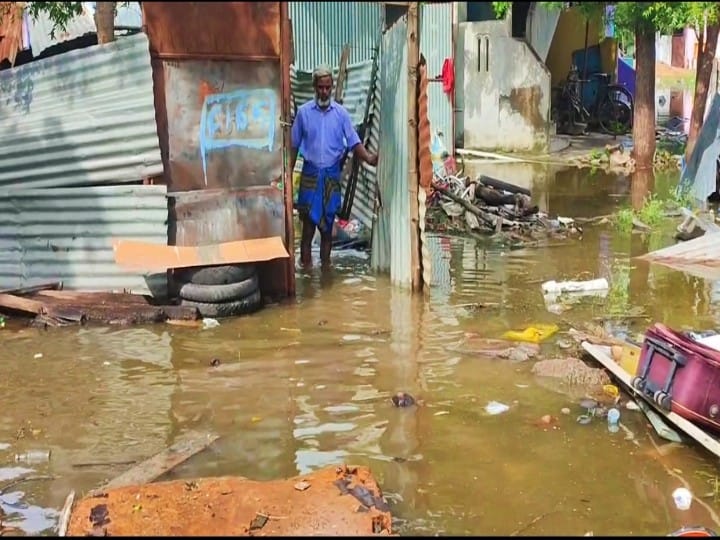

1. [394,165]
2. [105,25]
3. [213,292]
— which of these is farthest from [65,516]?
[394,165]

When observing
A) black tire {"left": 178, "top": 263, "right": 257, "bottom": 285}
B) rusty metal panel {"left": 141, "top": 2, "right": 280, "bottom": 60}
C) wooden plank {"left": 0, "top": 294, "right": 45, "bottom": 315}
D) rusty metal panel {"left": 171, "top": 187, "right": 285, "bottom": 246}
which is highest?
rusty metal panel {"left": 141, "top": 2, "right": 280, "bottom": 60}

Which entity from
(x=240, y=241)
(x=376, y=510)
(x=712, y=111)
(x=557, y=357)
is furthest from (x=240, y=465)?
(x=712, y=111)

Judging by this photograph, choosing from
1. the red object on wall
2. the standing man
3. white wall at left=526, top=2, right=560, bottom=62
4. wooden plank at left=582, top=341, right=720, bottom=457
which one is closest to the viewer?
wooden plank at left=582, top=341, right=720, bottom=457

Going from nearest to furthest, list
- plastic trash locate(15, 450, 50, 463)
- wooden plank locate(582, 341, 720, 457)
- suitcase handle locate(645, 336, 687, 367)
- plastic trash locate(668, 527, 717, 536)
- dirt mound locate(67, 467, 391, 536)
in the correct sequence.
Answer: plastic trash locate(668, 527, 717, 536)
dirt mound locate(67, 467, 391, 536)
wooden plank locate(582, 341, 720, 457)
plastic trash locate(15, 450, 50, 463)
suitcase handle locate(645, 336, 687, 367)

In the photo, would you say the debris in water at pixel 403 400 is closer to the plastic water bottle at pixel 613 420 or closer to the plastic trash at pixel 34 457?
the plastic water bottle at pixel 613 420

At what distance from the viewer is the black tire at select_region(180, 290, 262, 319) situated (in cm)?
706

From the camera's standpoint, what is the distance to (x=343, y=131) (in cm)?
861

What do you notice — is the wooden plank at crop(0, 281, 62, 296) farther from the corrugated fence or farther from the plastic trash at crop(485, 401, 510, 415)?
the plastic trash at crop(485, 401, 510, 415)

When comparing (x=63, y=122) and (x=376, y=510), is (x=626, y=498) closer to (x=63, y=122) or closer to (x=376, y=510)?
(x=376, y=510)

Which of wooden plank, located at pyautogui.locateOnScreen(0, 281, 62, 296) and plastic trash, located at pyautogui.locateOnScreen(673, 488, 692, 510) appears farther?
wooden plank, located at pyautogui.locateOnScreen(0, 281, 62, 296)

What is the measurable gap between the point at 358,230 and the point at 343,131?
2.05 m

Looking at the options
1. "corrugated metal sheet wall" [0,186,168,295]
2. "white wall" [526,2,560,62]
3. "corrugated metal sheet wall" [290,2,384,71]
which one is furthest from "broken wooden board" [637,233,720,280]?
"white wall" [526,2,560,62]

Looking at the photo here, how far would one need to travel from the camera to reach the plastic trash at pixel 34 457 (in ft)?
14.9

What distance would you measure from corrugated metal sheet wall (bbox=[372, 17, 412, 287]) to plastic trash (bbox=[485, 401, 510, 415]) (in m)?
2.76
